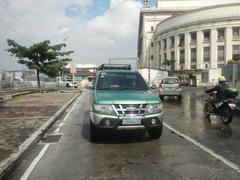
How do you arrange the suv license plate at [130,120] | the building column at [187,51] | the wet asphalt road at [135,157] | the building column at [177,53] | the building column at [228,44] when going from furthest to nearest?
the building column at [177,53] < the building column at [187,51] < the building column at [228,44] < the suv license plate at [130,120] < the wet asphalt road at [135,157]

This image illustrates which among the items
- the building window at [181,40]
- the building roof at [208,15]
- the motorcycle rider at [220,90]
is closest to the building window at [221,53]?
the building roof at [208,15]

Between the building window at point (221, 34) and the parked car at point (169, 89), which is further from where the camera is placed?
the building window at point (221, 34)

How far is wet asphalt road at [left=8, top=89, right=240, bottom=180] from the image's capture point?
20.9 feet

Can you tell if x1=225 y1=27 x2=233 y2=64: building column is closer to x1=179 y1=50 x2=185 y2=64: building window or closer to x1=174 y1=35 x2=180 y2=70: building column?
x1=179 y1=50 x2=185 y2=64: building window

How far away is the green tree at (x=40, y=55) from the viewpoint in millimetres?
40406

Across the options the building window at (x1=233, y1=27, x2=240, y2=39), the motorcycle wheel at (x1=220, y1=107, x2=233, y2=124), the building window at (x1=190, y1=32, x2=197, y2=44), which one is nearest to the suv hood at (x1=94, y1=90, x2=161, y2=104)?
the motorcycle wheel at (x1=220, y1=107, x2=233, y2=124)

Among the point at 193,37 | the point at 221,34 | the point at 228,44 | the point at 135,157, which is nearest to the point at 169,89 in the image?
the point at 135,157

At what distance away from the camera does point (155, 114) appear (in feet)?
29.4

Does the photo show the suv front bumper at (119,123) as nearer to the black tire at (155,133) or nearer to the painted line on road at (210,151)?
the black tire at (155,133)

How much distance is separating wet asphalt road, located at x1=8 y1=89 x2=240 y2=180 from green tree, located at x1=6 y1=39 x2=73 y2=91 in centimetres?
3051

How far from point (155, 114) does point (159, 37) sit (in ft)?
352

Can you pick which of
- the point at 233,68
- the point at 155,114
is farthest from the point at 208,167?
the point at 233,68

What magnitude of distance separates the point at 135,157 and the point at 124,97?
5.68 ft

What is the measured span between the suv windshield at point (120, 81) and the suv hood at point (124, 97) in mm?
720
